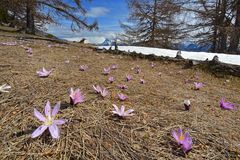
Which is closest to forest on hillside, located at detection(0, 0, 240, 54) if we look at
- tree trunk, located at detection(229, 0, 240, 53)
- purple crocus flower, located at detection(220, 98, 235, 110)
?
tree trunk, located at detection(229, 0, 240, 53)

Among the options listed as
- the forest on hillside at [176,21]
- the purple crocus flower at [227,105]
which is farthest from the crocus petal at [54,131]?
the forest on hillside at [176,21]

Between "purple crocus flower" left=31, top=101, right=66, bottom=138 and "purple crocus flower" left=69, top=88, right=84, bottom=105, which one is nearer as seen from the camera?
"purple crocus flower" left=31, top=101, right=66, bottom=138

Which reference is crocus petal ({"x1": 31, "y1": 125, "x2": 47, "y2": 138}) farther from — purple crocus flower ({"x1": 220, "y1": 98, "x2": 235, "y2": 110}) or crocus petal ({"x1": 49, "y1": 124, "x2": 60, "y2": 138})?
purple crocus flower ({"x1": 220, "y1": 98, "x2": 235, "y2": 110})

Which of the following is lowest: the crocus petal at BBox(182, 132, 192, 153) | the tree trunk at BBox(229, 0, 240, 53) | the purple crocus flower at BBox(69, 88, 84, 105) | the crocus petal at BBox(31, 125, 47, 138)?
the crocus petal at BBox(182, 132, 192, 153)

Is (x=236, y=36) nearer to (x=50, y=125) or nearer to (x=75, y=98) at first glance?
(x=75, y=98)

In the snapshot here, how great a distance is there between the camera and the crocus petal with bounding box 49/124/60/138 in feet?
3.65

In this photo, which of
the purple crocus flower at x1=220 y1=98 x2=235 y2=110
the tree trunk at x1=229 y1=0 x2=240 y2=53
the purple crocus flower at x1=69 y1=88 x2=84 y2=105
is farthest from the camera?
the tree trunk at x1=229 y1=0 x2=240 y2=53

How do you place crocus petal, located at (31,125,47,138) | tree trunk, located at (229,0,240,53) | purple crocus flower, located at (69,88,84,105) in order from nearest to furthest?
crocus petal, located at (31,125,47,138) < purple crocus flower, located at (69,88,84,105) < tree trunk, located at (229,0,240,53)

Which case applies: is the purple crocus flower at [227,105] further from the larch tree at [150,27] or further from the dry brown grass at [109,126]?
the larch tree at [150,27]

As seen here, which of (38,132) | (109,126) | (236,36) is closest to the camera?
(38,132)

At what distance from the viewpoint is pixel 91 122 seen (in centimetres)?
137

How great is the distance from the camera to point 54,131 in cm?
113

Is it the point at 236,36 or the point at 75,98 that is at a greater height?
the point at 236,36

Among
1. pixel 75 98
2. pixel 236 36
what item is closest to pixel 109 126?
pixel 75 98
